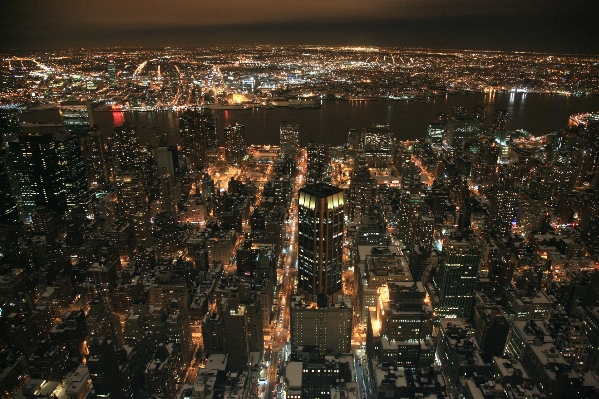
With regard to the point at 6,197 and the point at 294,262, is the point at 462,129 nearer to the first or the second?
the point at 294,262

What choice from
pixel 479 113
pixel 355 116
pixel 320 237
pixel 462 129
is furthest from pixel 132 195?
pixel 479 113

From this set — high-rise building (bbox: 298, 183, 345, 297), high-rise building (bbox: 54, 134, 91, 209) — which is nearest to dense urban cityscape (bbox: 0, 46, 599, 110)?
high-rise building (bbox: 54, 134, 91, 209)

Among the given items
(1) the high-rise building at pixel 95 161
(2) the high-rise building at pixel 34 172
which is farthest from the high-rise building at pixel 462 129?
(2) the high-rise building at pixel 34 172

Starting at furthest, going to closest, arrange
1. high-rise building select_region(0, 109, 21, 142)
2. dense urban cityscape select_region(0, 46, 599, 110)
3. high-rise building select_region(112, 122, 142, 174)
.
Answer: dense urban cityscape select_region(0, 46, 599, 110) → high-rise building select_region(112, 122, 142, 174) → high-rise building select_region(0, 109, 21, 142)

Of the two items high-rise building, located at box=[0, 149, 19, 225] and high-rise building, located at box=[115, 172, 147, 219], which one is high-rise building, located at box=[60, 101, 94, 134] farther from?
high-rise building, located at box=[115, 172, 147, 219]

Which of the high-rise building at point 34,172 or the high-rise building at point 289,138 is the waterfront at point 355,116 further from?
the high-rise building at point 34,172

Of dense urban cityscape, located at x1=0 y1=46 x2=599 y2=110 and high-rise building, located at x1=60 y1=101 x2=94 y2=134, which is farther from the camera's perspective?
dense urban cityscape, located at x1=0 y1=46 x2=599 y2=110
